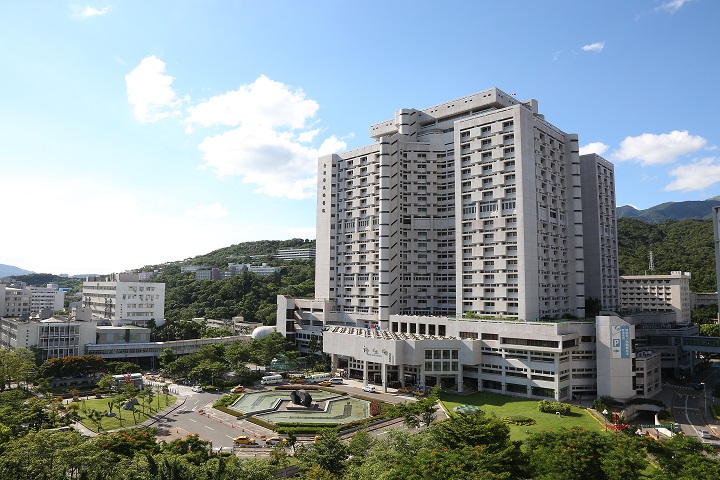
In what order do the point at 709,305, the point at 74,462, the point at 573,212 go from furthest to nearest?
the point at 709,305, the point at 573,212, the point at 74,462

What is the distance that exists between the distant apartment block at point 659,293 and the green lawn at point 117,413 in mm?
137401

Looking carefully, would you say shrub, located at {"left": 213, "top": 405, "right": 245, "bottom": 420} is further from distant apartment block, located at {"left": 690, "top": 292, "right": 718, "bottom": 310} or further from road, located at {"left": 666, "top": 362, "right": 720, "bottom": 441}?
distant apartment block, located at {"left": 690, "top": 292, "right": 718, "bottom": 310}

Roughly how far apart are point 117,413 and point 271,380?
30.2 m

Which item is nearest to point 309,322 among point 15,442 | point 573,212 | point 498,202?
point 498,202

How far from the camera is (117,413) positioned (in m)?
70.5

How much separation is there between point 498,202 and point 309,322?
58.2 m

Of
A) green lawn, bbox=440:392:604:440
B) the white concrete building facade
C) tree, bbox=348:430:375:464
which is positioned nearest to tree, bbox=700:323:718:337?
the white concrete building facade

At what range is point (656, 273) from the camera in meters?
178

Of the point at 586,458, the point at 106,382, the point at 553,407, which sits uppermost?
the point at 586,458

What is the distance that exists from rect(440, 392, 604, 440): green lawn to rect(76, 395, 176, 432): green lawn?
147ft

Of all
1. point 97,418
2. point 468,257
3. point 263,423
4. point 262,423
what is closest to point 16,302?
point 97,418

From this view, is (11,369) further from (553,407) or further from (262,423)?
(553,407)

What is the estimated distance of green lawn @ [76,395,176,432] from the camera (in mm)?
65075

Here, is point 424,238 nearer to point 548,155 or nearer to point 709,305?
point 548,155
